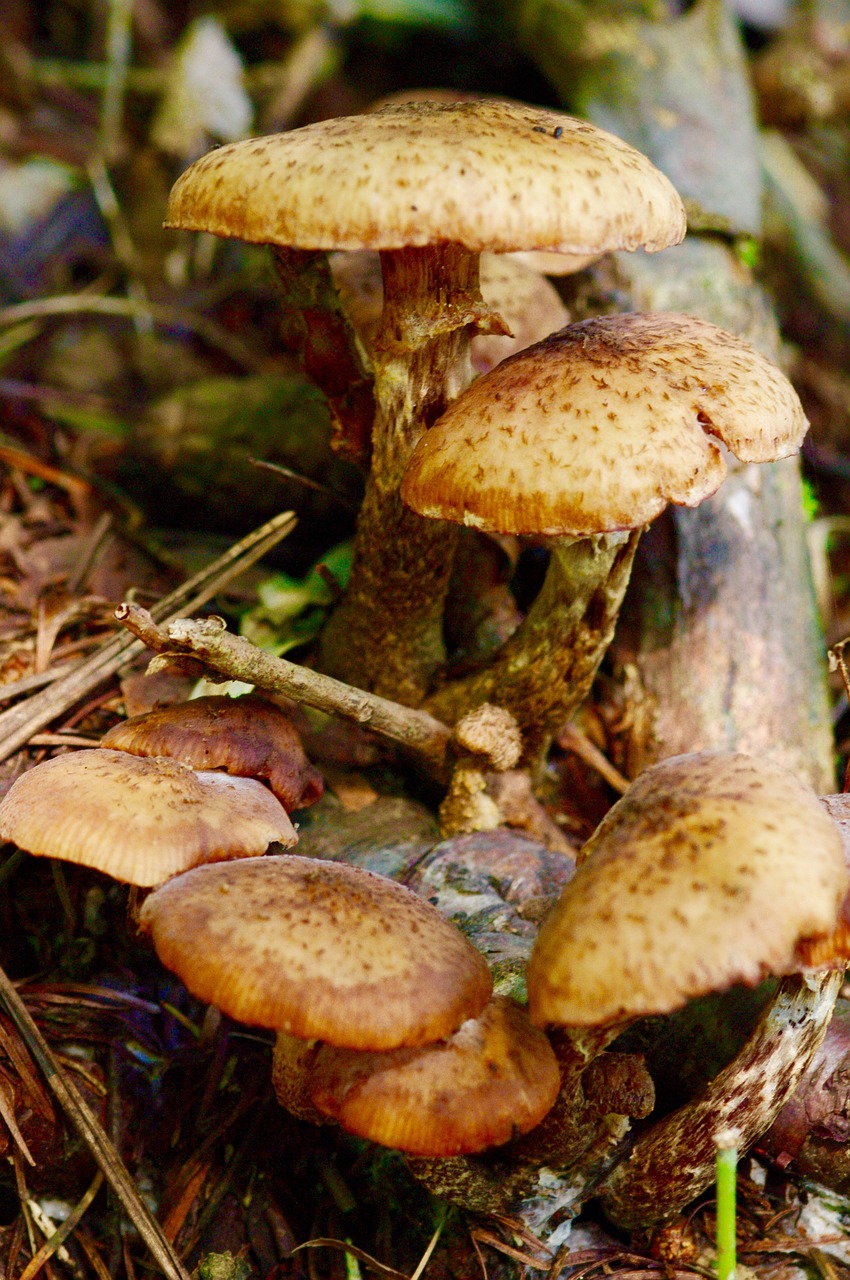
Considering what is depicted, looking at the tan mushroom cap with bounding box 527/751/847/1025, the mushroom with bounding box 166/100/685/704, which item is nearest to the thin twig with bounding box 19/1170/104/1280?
the tan mushroom cap with bounding box 527/751/847/1025

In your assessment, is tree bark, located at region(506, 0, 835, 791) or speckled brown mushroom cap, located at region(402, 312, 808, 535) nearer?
speckled brown mushroom cap, located at region(402, 312, 808, 535)

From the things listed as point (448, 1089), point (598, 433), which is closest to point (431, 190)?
point (598, 433)

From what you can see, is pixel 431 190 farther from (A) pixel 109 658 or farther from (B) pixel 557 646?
(A) pixel 109 658

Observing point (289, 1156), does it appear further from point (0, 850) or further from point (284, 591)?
point (284, 591)

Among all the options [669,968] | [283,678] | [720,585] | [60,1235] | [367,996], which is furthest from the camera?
[720,585]

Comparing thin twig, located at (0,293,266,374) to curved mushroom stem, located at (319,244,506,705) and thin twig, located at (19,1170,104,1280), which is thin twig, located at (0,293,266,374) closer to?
curved mushroom stem, located at (319,244,506,705)

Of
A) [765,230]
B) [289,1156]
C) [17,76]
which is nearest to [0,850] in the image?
[289,1156]
